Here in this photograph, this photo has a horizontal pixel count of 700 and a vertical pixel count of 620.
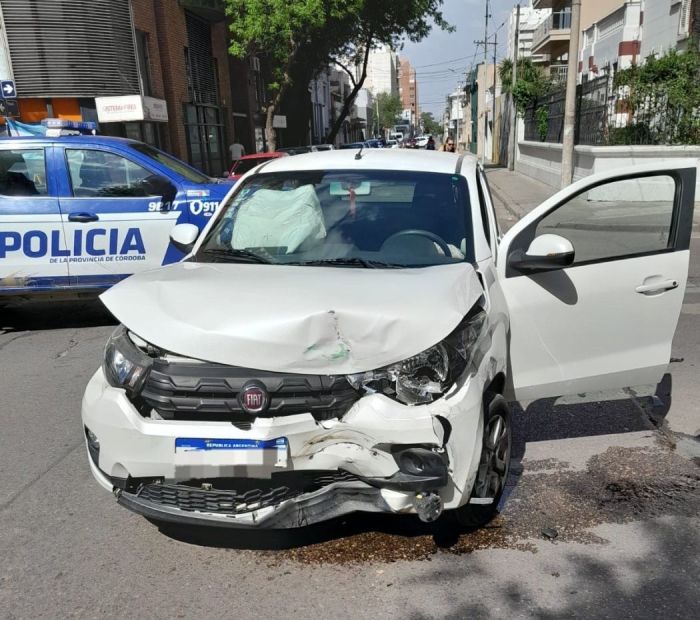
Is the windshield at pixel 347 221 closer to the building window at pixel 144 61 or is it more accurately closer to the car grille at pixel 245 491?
the car grille at pixel 245 491

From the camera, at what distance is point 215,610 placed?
109 inches

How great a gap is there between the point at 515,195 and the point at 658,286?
17.0 metres

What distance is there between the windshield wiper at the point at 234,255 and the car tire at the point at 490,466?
148cm

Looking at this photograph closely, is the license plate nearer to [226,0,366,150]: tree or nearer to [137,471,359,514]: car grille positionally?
[137,471,359,514]: car grille

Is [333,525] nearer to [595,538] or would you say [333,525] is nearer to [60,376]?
[595,538]

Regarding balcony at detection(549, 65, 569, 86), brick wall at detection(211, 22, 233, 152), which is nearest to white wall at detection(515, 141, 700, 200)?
balcony at detection(549, 65, 569, 86)

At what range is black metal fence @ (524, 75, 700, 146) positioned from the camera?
599 inches

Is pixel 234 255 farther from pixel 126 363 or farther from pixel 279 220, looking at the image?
pixel 126 363

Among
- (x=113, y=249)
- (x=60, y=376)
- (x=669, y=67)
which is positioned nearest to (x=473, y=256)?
(x=60, y=376)

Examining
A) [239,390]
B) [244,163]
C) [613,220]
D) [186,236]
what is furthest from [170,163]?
[244,163]

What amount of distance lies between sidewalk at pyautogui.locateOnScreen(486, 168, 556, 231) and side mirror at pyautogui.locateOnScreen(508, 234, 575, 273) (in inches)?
400

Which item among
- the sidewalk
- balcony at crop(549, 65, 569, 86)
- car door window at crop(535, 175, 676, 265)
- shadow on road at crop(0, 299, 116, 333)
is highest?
balcony at crop(549, 65, 569, 86)

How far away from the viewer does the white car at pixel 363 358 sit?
2650 millimetres

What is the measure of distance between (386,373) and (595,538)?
1.41 m
